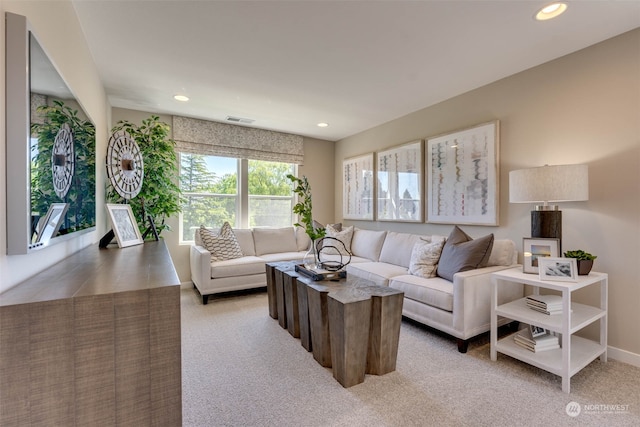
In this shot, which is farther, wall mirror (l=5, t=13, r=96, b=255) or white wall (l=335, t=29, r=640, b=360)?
white wall (l=335, t=29, r=640, b=360)

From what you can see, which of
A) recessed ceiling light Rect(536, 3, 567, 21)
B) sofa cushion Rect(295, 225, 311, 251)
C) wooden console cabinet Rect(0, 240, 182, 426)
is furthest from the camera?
sofa cushion Rect(295, 225, 311, 251)

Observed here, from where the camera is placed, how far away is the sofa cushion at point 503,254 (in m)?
2.64

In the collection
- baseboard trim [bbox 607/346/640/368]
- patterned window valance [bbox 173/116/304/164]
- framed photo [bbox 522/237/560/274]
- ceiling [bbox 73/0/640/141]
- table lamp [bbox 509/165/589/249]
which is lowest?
baseboard trim [bbox 607/346/640/368]

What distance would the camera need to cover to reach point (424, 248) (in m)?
2.97

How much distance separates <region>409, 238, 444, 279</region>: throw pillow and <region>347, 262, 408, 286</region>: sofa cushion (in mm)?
228

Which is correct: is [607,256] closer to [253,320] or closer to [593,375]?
[593,375]

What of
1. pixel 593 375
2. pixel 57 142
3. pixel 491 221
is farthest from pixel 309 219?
pixel 593 375

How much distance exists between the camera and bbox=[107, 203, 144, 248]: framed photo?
84.0 inches

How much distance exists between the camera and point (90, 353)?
0.88 metres

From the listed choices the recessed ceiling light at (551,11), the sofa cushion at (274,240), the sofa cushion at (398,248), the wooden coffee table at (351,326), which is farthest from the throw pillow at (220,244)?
the recessed ceiling light at (551,11)

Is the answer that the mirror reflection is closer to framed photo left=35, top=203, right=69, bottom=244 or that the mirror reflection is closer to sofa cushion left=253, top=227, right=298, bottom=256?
framed photo left=35, top=203, right=69, bottom=244

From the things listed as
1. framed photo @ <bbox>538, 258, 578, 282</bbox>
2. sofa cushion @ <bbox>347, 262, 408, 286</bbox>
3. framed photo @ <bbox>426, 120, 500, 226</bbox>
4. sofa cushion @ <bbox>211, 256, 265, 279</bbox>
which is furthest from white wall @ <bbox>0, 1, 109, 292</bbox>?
framed photo @ <bbox>426, 120, 500, 226</bbox>

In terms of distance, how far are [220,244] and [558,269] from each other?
3.53 meters

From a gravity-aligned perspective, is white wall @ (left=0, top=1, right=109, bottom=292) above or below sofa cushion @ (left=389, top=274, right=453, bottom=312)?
above
